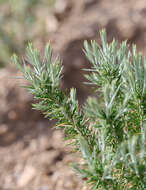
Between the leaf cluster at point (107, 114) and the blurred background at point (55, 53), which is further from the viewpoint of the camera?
the blurred background at point (55, 53)

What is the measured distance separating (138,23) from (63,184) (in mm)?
2488

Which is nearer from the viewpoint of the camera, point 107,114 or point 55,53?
point 107,114

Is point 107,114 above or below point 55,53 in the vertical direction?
below

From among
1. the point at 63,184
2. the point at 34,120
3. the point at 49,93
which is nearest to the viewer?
the point at 49,93

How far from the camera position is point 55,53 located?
10.3 ft

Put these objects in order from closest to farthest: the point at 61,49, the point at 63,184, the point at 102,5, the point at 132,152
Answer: the point at 132,152 < the point at 63,184 < the point at 61,49 < the point at 102,5

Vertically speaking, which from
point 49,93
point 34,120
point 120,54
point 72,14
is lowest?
point 34,120

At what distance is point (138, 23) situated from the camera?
135 inches

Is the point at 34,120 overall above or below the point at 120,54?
below

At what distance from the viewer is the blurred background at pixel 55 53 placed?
2.15m

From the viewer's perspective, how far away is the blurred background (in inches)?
84.8

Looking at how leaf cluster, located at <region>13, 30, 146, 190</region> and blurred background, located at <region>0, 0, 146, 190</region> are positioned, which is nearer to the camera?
leaf cluster, located at <region>13, 30, 146, 190</region>

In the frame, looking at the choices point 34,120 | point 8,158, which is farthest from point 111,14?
point 8,158

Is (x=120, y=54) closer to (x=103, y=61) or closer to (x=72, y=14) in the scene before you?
(x=103, y=61)
